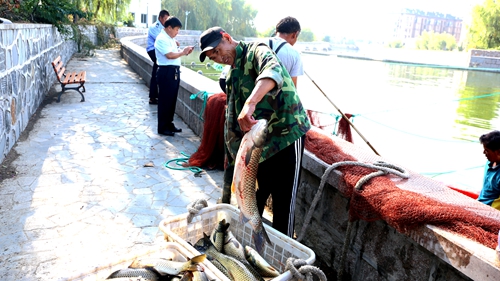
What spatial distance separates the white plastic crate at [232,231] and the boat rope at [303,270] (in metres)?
0.04

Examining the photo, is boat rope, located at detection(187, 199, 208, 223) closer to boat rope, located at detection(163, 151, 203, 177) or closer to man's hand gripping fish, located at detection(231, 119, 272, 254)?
man's hand gripping fish, located at detection(231, 119, 272, 254)

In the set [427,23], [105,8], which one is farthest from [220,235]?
[427,23]

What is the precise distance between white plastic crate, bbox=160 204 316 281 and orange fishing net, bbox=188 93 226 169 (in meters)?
2.35

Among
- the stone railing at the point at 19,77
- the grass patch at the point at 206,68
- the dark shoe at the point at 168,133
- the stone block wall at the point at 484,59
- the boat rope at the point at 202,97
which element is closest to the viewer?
the stone railing at the point at 19,77

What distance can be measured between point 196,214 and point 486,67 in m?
41.0

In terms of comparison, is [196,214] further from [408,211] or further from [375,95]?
[375,95]

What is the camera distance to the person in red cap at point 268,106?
2.69 meters

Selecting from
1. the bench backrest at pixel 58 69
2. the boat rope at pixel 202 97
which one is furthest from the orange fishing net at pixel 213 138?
the bench backrest at pixel 58 69

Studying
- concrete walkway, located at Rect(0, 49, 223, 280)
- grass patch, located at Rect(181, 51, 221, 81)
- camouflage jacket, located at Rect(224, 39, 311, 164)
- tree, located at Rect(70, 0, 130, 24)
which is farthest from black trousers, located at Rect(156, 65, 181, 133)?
tree, located at Rect(70, 0, 130, 24)

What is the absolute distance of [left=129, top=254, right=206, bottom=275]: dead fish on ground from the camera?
7.89ft

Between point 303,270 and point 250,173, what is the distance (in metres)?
0.67

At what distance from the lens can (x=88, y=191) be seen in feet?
15.2

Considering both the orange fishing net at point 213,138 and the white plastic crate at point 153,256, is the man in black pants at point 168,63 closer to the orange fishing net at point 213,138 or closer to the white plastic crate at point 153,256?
the orange fishing net at point 213,138

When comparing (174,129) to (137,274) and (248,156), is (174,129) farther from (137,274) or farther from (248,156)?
(248,156)
